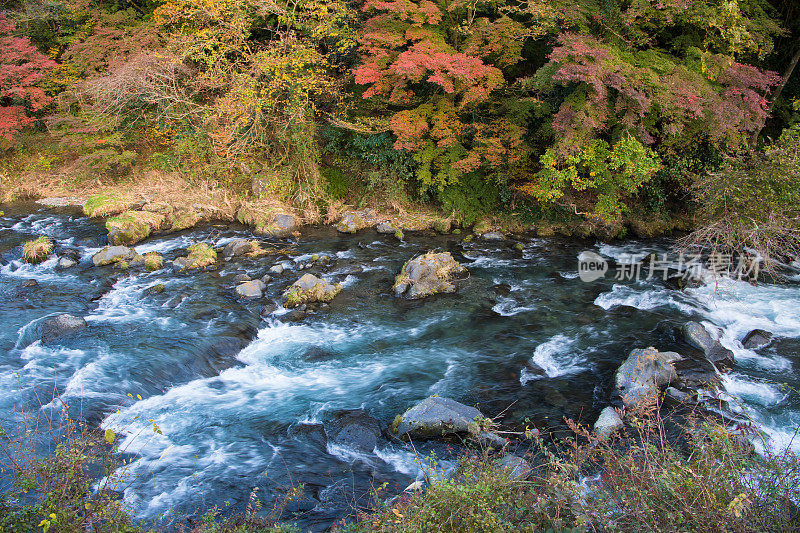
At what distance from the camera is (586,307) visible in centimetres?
898

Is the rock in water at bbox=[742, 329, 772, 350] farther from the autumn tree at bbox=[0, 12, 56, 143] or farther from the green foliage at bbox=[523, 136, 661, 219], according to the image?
the autumn tree at bbox=[0, 12, 56, 143]

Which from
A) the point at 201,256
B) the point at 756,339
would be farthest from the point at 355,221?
the point at 756,339

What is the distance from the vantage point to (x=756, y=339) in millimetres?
7414

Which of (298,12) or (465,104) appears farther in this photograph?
(298,12)

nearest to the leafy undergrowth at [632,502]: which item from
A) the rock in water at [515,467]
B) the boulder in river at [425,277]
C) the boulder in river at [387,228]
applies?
the rock in water at [515,467]

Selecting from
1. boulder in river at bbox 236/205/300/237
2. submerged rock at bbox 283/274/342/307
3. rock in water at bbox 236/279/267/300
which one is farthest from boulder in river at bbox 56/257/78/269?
submerged rock at bbox 283/274/342/307

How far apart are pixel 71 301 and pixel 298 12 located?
10.3 m

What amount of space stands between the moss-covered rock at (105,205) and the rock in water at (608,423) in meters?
14.7

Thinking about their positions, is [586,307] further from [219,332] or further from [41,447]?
[41,447]

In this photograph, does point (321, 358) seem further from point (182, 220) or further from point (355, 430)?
point (182, 220)

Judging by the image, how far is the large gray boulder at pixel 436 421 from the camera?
5613 millimetres

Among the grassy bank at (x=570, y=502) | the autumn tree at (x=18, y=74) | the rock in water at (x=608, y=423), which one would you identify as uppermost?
the autumn tree at (x=18, y=74)

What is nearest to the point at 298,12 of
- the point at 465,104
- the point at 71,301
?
the point at 465,104

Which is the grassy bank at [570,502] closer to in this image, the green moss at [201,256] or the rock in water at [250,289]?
the rock in water at [250,289]
